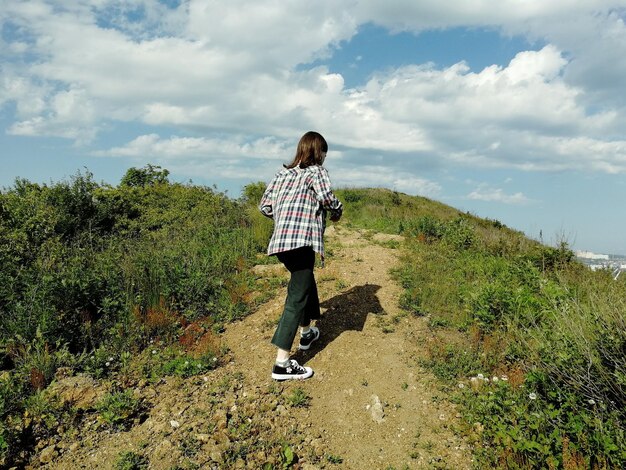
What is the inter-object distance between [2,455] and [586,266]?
9.52 m

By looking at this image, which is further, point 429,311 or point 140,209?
point 140,209

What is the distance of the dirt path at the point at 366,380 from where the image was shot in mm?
3369

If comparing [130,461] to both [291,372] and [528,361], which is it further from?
[528,361]

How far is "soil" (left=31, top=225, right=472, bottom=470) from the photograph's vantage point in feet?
10.6

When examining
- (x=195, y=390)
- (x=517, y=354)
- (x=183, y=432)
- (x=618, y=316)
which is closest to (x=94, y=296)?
(x=195, y=390)

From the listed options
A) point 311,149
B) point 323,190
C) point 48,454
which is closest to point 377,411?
point 323,190

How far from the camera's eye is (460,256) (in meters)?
8.34

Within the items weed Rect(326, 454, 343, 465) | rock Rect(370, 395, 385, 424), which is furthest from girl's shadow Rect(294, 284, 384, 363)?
weed Rect(326, 454, 343, 465)

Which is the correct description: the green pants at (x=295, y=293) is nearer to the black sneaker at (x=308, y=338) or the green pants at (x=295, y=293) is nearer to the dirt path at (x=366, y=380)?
the dirt path at (x=366, y=380)

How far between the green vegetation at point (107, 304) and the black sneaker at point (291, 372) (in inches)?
30.9

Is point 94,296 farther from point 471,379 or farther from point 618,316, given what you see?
point 618,316

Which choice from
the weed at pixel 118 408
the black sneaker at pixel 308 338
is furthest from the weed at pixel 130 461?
the black sneaker at pixel 308 338

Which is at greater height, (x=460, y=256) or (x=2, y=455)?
(x=460, y=256)

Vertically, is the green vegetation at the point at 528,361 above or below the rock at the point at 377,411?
above
